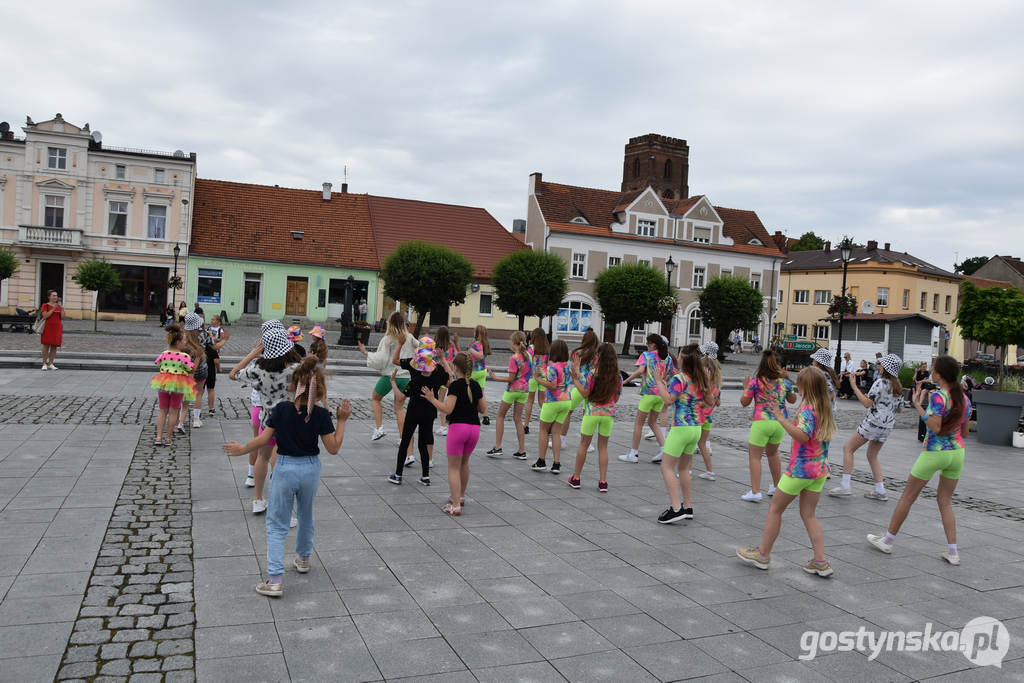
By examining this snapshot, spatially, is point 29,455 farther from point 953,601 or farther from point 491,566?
point 953,601

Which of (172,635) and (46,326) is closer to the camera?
(172,635)

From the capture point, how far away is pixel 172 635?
14.1ft

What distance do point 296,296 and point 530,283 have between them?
1383 centimetres

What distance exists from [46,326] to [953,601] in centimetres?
1794

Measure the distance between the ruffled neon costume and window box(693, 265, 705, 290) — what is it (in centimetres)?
4424

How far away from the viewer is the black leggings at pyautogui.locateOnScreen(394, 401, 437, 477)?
8.05 m

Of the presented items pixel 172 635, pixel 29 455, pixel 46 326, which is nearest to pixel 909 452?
pixel 172 635

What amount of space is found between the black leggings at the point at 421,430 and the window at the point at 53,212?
36.5 metres

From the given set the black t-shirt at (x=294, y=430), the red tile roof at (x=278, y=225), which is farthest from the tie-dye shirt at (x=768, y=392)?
the red tile roof at (x=278, y=225)

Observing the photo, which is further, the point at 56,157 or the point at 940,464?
the point at 56,157

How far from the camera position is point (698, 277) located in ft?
166

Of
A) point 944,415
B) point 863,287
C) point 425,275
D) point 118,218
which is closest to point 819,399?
point 944,415

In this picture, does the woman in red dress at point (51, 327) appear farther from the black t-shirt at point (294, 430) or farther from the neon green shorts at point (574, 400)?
the black t-shirt at point (294, 430)

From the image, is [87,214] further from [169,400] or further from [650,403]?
[650,403]
